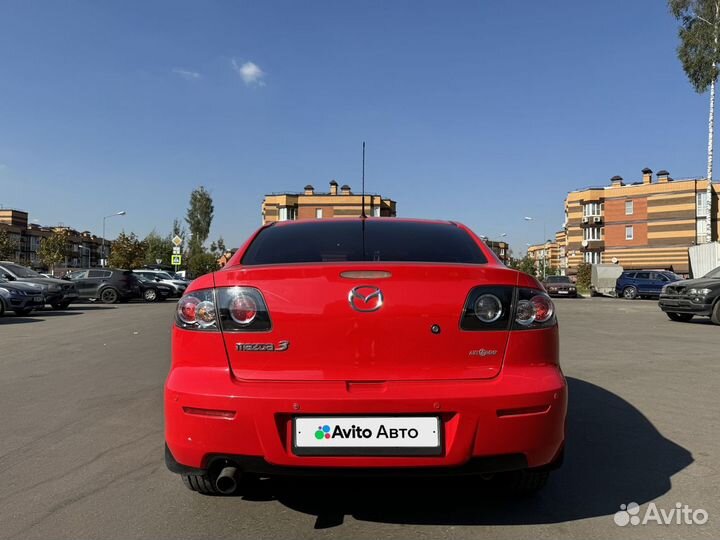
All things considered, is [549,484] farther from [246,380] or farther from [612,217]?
[612,217]

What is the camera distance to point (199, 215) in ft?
270

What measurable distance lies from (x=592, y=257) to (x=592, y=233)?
300 centimetres

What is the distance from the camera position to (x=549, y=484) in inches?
125

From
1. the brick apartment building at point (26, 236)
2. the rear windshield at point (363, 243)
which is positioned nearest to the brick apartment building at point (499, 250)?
the rear windshield at point (363, 243)

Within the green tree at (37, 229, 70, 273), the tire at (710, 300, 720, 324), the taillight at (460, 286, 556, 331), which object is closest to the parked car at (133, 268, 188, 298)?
the tire at (710, 300, 720, 324)

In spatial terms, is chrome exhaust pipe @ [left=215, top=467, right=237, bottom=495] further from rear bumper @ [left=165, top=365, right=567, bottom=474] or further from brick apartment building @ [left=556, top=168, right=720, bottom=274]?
brick apartment building @ [left=556, top=168, right=720, bottom=274]

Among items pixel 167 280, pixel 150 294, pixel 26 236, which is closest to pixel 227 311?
pixel 150 294

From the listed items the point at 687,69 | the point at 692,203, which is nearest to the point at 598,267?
the point at 687,69

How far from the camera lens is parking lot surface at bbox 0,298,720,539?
2.64m

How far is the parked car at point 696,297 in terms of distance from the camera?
1334 centimetres

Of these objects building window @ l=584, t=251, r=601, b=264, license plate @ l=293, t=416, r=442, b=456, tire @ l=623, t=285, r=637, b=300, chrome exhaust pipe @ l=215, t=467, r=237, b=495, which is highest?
building window @ l=584, t=251, r=601, b=264

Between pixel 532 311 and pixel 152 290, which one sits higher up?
pixel 532 311

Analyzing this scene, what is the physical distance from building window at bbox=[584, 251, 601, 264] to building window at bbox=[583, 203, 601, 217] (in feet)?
15.6

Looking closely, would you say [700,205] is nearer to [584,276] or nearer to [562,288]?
[584,276]
